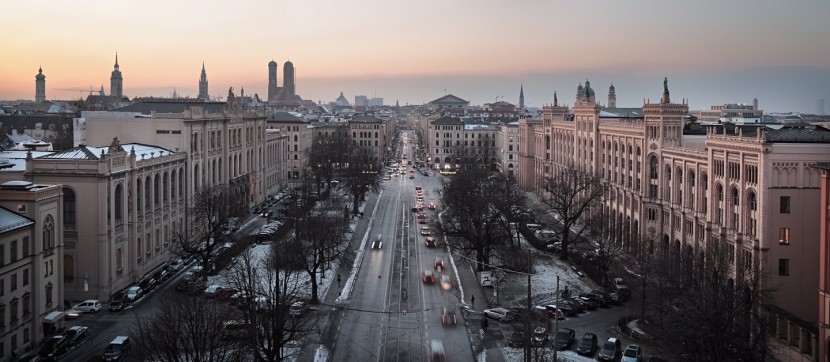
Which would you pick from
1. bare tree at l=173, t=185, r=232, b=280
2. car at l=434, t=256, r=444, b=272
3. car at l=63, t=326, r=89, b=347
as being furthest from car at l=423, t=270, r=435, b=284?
car at l=63, t=326, r=89, b=347

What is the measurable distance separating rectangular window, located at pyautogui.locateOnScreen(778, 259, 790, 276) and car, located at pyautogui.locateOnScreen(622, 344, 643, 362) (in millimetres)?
11317

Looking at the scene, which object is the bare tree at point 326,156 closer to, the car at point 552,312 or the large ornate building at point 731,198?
the large ornate building at point 731,198

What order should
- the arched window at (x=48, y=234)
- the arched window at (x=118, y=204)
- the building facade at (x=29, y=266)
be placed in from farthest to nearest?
the arched window at (x=118, y=204)
the arched window at (x=48, y=234)
the building facade at (x=29, y=266)

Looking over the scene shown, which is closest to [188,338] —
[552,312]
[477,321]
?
[477,321]

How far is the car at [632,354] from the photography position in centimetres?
4081

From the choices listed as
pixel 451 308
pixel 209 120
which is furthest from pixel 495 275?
pixel 209 120

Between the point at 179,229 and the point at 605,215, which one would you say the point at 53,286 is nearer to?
the point at 179,229

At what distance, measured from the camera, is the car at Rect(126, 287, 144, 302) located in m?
53.0

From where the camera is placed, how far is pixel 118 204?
58094mm

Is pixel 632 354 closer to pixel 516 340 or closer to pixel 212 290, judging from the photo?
pixel 516 340

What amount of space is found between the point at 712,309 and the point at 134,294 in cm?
3687

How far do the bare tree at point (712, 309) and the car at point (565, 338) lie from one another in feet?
15.7

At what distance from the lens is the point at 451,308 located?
52656 mm

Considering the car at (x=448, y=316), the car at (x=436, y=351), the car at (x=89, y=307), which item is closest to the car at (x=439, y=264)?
the car at (x=448, y=316)
